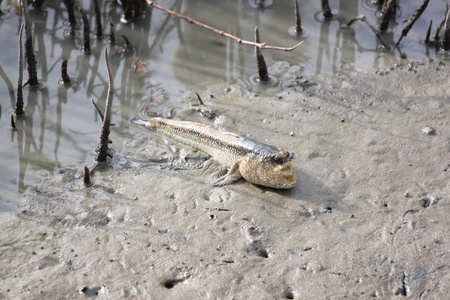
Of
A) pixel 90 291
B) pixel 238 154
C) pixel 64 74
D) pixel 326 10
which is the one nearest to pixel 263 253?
pixel 238 154

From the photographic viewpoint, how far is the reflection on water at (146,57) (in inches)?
218

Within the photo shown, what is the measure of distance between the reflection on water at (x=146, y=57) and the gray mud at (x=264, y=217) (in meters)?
0.52

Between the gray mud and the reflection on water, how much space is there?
1.70 feet

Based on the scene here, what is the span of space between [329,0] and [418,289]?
547cm

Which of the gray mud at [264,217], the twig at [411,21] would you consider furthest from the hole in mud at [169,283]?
the twig at [411,21]

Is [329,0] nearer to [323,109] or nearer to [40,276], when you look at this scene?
[323,109]

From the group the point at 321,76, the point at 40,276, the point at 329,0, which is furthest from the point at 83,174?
the point at 329,0

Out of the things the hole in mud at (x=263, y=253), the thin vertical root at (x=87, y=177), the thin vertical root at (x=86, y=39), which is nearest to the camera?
the hole in mud at (x=263, y=253)

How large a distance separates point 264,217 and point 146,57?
3.59m

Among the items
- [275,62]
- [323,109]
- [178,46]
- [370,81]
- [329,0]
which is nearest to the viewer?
[323,109]

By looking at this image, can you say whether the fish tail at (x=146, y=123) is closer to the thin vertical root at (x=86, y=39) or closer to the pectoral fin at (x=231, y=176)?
the pectoral fin at (x=231, y=176)

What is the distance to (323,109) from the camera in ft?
18.7

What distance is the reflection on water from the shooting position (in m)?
5.53

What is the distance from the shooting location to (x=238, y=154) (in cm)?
478
